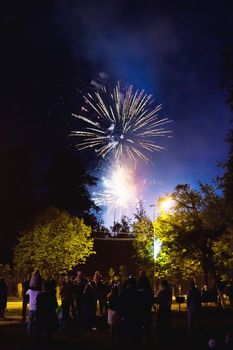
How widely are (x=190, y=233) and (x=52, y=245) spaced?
12963 mm

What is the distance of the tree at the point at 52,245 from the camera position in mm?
42125

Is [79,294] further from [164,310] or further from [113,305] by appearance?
[113,305]

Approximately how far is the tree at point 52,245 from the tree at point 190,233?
856 centimetres

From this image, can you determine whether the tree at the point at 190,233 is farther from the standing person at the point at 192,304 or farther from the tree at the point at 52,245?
the standing person at the point at 192,304

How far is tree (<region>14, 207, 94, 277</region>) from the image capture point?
42125 millimetres

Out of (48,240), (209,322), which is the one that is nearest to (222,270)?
(209,322)

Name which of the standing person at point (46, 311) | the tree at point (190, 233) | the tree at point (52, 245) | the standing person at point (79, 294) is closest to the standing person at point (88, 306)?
the standing person at point (79, 294)

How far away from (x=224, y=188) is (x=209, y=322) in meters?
6.21

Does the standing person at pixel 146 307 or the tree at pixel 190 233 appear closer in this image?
the standing person at pixel 146 307

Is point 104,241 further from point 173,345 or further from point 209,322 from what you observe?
point 173,345

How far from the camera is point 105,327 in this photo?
1891 cm

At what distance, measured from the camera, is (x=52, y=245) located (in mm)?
42281

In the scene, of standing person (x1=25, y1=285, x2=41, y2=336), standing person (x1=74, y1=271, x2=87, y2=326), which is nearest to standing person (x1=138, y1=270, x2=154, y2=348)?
standing person (x1=25, y1=285, x2=41, y2=336)

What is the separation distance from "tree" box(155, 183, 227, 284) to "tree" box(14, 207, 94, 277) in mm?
8556
